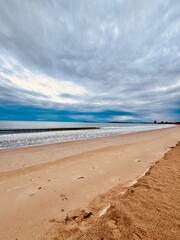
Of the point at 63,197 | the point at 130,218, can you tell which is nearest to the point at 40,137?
the point at 63,197

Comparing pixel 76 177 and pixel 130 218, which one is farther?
pixel 76 177

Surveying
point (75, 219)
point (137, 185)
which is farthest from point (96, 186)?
point (75, 219)

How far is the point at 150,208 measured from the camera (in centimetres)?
261

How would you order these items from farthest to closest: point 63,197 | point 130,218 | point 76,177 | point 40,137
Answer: point 40,137
point 76,177
point 63,197
point 130,218

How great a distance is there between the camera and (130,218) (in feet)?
7.68

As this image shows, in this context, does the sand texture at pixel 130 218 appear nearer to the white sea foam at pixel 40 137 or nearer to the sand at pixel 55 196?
the sand at pixel 55 196

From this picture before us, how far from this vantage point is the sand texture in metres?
2.05

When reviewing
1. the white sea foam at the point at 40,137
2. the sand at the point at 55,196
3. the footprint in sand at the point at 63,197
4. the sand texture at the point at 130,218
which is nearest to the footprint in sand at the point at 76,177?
the sand at the point at 55,196

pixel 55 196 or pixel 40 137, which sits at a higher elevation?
pixel 40 137

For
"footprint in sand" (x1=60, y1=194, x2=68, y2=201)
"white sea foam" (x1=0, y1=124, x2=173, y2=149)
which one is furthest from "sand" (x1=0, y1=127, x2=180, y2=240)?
"white sea foam" (x1=0, y1=124, x2=173, y2=149)

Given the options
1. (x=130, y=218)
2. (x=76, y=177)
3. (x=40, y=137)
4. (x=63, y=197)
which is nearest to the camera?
(x=130, y=218)

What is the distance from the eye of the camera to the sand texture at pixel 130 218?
2.05m

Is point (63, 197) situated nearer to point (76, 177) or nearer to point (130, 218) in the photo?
point (76, 177)

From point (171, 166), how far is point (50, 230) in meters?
4.61
